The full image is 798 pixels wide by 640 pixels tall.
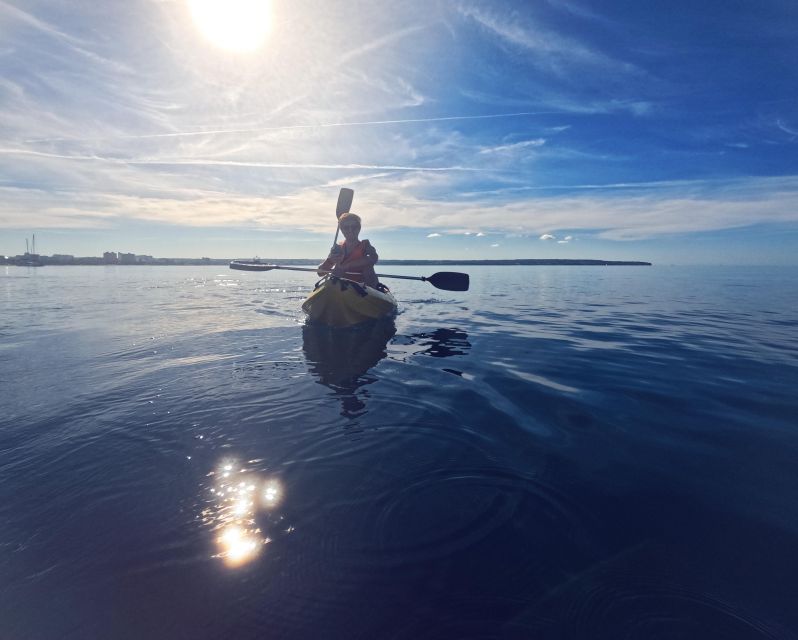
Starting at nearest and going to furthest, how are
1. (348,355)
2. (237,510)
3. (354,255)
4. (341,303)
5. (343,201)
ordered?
(237,510)
(348,355)
(341,303)
(354,255)
(343,201)

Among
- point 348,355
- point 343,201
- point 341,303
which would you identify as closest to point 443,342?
point 348,355

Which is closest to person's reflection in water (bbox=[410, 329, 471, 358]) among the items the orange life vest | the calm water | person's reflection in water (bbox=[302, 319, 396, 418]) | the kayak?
person's reflection in water (bbox=[302, 319, 396, 418])

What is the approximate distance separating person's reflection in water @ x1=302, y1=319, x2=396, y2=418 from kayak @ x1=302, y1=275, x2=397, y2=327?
52cm

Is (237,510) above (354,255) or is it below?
below

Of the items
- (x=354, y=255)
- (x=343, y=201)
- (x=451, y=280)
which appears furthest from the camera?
(x=343, y=201)

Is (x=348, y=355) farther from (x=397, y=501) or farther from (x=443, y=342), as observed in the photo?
(x=397, y=501)

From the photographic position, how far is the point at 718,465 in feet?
13.3

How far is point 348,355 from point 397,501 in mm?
5927

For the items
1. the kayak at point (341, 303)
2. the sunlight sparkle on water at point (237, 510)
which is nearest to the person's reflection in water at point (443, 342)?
the kayak at point (341, 303)

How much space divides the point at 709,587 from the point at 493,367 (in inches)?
217

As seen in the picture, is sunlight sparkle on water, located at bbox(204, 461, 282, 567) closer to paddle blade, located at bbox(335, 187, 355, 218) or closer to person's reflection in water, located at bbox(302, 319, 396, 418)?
person's reflection in water, located at bbox(302, 319, 396, 418)

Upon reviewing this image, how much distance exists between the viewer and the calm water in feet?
7.67

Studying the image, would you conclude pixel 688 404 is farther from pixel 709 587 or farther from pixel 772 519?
pixel 709 587

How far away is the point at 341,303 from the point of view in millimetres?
11125
